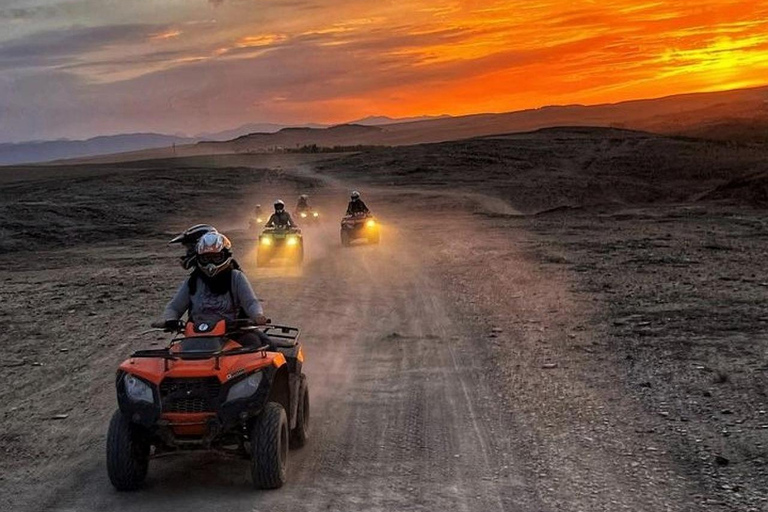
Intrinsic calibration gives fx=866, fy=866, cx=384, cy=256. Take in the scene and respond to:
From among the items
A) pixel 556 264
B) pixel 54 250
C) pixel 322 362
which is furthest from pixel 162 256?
pixel 322 362

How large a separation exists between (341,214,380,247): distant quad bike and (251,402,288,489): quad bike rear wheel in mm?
21600

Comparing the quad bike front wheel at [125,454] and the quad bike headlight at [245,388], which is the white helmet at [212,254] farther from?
the quad bike front wheel at [125,454]

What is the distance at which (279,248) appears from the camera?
78.8ft

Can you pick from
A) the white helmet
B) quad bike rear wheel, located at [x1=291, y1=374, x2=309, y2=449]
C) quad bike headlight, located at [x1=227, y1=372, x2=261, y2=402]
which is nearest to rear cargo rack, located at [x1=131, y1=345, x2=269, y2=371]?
quad bike headlight, located at [x1=227, y1=372, x2=261, y2=402]

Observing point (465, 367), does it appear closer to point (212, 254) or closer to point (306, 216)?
point (212, 254)

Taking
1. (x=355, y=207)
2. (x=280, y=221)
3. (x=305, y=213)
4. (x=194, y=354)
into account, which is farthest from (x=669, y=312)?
(x=305, y=213)

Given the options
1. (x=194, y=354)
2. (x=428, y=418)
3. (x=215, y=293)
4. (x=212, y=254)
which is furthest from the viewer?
(x=428, y=418)

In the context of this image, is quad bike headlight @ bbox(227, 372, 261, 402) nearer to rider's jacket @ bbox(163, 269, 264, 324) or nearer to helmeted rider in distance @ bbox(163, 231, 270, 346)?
helmeted rider in distance @ bbox(163, 231, 270, 346)

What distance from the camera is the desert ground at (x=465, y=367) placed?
7613 millimetres

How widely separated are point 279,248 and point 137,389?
16.8 meters

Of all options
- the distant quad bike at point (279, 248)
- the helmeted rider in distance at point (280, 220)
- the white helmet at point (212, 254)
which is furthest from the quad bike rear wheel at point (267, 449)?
the helmeted rider in distance at point (280, 220)

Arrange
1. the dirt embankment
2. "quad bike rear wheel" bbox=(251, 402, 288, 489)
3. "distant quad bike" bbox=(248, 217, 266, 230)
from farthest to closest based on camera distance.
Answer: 1. "distant quad bike" bbox=(248, 217, 266, 230)
2. the dirt embankment
3. "quad bike rear wheel" bbox=(251, 402, 288, 489)

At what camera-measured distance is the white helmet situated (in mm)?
8172

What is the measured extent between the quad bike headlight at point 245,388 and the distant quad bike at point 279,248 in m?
16.7
